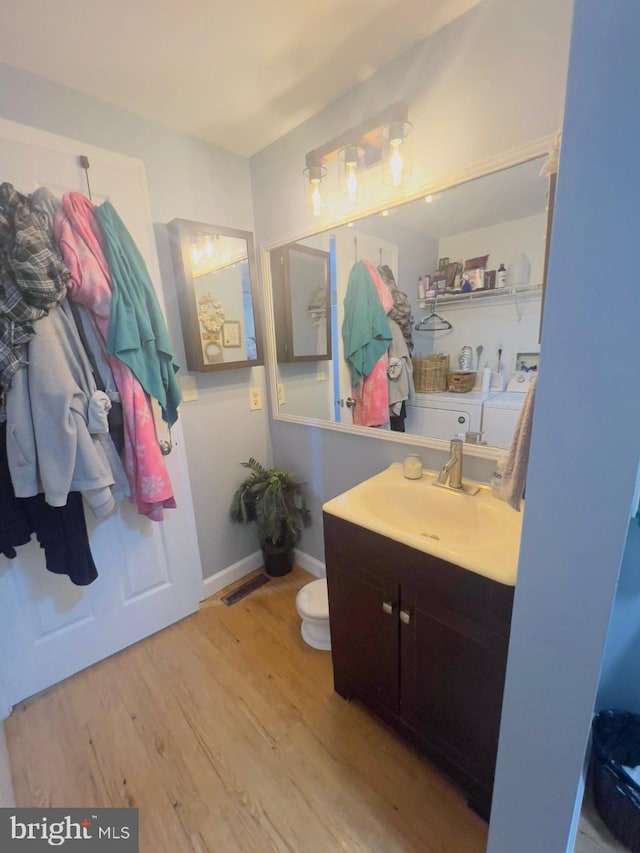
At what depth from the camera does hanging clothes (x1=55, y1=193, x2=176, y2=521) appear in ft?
4.03

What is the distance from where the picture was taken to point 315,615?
156cm

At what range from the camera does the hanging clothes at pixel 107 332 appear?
4.03 ft

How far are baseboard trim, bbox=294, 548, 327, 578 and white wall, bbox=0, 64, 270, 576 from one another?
0.97 feet

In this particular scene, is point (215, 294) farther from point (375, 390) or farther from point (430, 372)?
point (430, 372)

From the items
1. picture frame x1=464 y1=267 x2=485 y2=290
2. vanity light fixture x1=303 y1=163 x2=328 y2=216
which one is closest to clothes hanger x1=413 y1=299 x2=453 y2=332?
picture frame x1=464 y1=267 x2=485 y2=290

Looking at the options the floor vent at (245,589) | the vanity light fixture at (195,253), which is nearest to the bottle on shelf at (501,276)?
the vanity light fixture at (195,253)

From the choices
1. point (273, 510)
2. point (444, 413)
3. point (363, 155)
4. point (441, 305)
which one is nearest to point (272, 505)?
point (273, 510)

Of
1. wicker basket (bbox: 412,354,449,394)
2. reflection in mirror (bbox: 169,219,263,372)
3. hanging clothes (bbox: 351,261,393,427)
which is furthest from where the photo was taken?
reflection in mirror (bbox: 169,219,263,372)

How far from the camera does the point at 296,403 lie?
1.98 meters

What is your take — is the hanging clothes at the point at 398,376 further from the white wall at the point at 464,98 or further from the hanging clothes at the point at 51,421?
the hanging clothes at the point at 51,421

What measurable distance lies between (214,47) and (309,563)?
2347 millimetres

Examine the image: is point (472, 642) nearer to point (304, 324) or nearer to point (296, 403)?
point (296, 403)

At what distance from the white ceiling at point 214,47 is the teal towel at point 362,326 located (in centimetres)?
67

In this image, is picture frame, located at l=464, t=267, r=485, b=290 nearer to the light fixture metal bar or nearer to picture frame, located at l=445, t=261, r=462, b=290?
picture frame, located at l=445, t=261, r=462, b=290
